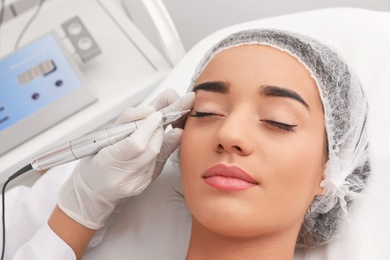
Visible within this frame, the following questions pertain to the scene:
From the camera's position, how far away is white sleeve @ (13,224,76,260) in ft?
3.53

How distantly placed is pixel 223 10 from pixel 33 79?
92 centimetres

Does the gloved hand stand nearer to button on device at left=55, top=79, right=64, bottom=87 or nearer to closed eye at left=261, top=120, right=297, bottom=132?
closed eye at left=261, top=120, right=297, bottom=132

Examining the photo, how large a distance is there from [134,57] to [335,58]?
31.0 inches

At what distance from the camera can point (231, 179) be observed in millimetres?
875

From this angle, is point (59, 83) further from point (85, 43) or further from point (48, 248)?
point (48, 248)

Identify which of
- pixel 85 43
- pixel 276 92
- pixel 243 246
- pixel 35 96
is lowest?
pixel 243 246

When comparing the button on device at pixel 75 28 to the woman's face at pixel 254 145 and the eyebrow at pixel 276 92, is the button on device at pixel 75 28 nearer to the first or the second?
the woman's face at pixel 254 145

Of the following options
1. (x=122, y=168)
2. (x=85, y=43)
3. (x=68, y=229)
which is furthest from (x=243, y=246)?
(x=85, y=43)

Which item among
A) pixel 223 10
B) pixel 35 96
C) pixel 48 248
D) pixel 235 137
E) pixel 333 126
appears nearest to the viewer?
pixel 235 137

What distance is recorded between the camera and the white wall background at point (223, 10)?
1.85 m

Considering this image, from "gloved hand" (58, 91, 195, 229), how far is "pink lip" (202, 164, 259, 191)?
0.18 m

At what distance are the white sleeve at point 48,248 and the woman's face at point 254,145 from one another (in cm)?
36

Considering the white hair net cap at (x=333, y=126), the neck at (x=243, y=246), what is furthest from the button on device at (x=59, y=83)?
the neck at (x=243, y=246)

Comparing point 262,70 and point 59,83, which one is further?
point 59,83
